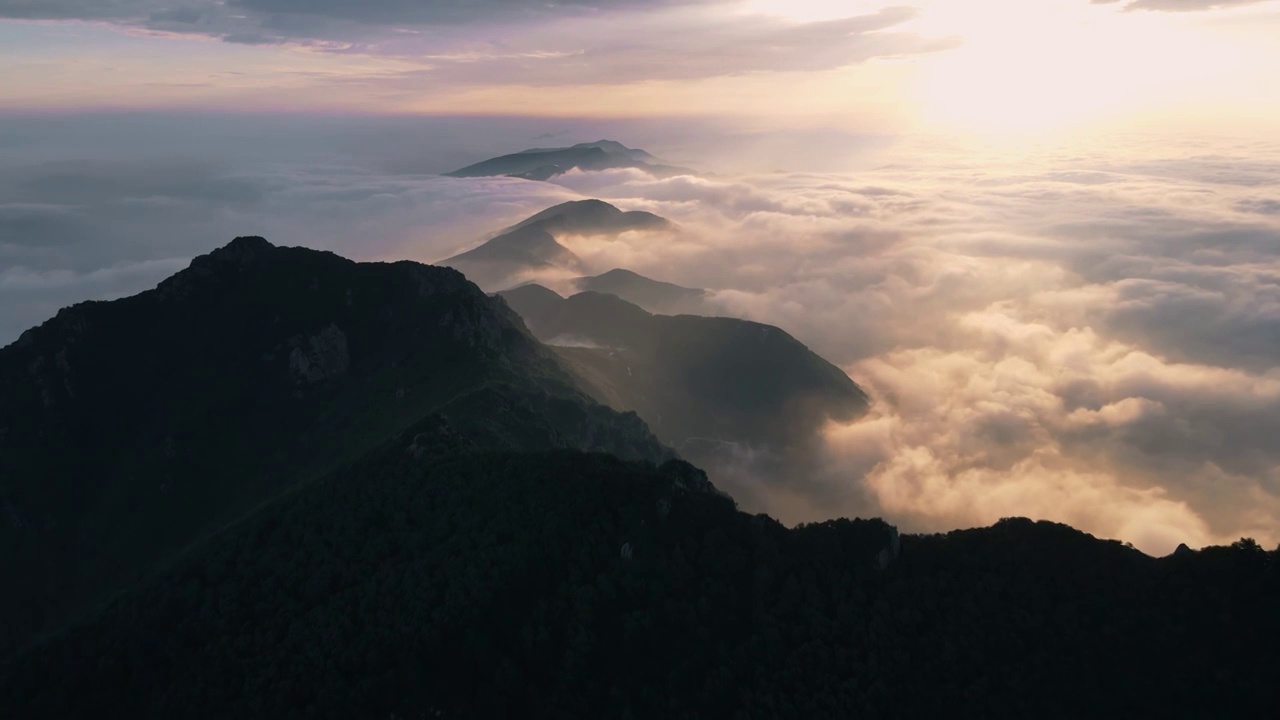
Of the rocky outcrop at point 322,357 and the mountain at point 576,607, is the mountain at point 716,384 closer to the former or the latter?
the rocky outcrop at point 322,357

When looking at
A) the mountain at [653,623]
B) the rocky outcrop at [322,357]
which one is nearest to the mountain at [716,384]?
the rocky outcrop at [322,357]

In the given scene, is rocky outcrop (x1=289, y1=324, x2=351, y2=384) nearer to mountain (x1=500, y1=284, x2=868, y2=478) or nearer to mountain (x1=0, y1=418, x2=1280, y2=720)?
mountain (x1=0, y1=418, x2=1280, y2=720)

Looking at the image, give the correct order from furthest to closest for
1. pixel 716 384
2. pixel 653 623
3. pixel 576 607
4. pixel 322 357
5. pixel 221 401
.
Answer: pixel 716 384, pixel 322 357, pixel 221 401, pixel 576 607, pixel 653 623

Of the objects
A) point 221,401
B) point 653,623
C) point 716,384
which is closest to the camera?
point 653,623

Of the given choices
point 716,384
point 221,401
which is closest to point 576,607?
point 221,401

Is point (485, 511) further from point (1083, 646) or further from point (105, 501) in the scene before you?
point (105, 501)

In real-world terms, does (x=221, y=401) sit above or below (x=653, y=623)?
above

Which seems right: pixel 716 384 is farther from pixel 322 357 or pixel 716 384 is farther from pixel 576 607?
pixel 576 607

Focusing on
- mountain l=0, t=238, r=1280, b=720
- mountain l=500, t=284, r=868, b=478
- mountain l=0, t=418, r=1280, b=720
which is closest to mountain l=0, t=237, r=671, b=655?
mountain l=0, t=238, r=1280, b=720
